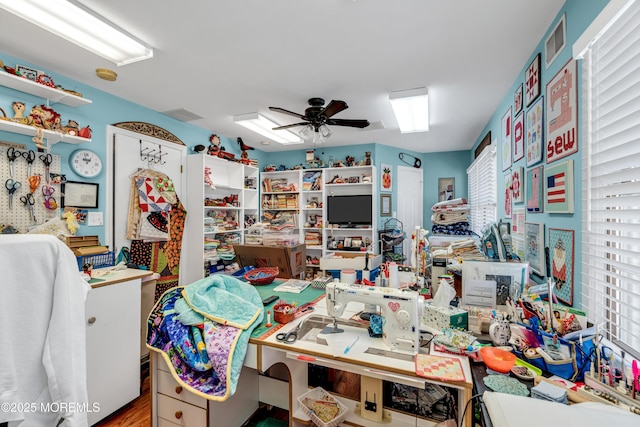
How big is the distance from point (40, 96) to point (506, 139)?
13.3 ft

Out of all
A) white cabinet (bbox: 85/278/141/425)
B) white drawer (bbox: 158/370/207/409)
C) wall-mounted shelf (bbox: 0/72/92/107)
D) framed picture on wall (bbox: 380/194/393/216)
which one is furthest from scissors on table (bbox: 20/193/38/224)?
framed picture on wall (bbox: 380/194/393/216)

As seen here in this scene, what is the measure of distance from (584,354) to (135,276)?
264cm

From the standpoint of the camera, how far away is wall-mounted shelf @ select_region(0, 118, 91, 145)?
78.7 inches

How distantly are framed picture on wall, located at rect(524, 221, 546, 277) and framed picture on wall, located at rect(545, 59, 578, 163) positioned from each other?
1.55 ft

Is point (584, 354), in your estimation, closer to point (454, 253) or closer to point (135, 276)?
point (454, 253)

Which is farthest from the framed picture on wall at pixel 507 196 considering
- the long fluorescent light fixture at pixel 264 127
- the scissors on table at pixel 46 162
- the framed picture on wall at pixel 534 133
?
the scissors on table at pixel 46 162

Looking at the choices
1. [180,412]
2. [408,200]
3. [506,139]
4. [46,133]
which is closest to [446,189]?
[408,200]

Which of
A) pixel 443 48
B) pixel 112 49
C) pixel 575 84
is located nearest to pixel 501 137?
pixel 443 48

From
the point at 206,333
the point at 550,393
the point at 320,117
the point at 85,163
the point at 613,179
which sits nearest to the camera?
the point at 550,393

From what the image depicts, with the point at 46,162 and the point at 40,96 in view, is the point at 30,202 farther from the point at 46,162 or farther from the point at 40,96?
the point at 40,96

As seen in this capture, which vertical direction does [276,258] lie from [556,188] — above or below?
below

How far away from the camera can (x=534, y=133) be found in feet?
6.22

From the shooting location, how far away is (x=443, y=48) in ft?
6.50

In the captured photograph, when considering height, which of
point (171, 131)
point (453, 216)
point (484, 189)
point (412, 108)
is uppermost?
point (412, 108)
